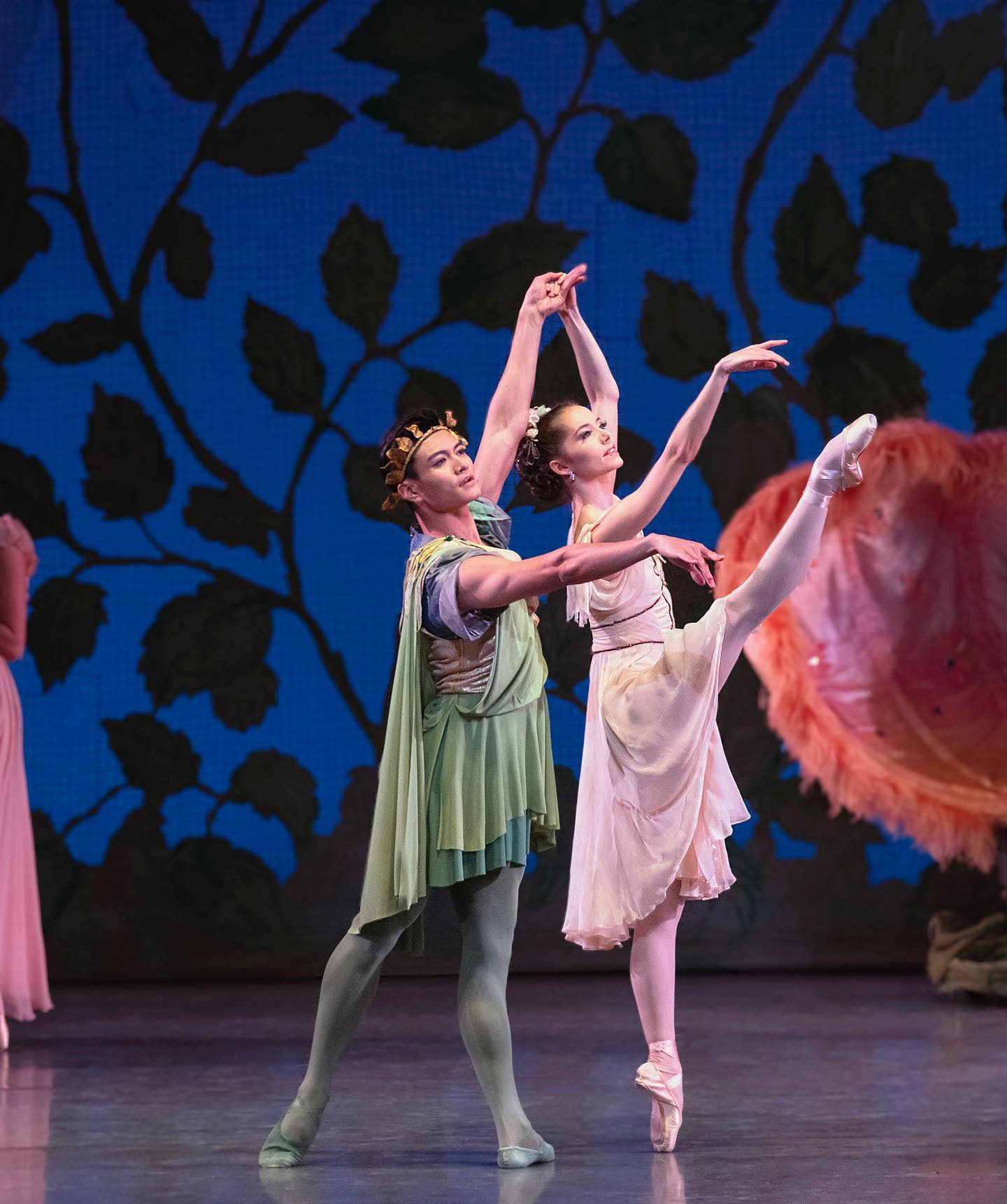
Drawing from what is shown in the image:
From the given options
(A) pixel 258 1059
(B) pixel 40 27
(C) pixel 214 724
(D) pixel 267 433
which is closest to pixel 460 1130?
(A) pixel 258 1059

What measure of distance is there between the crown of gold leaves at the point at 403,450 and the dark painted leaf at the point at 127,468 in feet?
8.10

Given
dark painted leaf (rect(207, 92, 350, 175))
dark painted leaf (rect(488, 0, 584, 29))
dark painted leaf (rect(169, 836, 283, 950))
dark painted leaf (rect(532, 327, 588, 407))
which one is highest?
dark painted leaf (rect(488, 0, 584, 29))

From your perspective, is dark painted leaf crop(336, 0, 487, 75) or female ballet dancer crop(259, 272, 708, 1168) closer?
female ballet dancer crop(259, 272, 708, 1168)

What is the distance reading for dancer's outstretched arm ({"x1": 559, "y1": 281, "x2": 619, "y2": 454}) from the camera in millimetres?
3119

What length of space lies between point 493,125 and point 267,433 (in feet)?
3.89

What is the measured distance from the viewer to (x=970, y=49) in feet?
17.2

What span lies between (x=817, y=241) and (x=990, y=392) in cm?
71

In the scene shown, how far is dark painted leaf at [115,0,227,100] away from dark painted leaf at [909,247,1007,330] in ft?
7.42

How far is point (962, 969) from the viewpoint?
4.58 m

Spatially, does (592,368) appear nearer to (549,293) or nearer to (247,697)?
(549,293)

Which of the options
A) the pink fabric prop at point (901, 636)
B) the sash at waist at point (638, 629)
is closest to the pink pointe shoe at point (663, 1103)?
the sash at waist at point (638, 629)

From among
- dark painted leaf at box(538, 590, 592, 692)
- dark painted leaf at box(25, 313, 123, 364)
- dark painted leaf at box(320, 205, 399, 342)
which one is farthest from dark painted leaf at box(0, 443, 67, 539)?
dark painted leaf at box(538, 590, 592, 692)

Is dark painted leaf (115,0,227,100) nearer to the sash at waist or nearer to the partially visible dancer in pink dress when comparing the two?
the partially visible dancer in pink dress

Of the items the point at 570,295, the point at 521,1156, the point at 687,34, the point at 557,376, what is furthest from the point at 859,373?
the point at 521,1156
